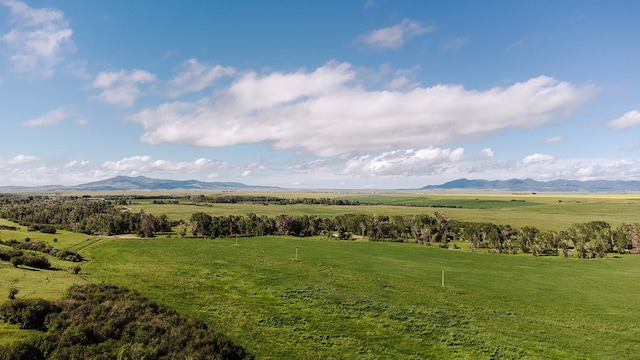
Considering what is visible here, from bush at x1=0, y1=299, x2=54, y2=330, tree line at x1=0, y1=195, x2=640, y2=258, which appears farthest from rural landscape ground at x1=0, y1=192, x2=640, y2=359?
tree line at x1=0, y1=195, x2=640, y2=258

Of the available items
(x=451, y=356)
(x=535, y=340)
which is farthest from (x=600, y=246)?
(x=451, y=356)

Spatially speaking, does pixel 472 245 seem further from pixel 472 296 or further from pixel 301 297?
pixel 301 297

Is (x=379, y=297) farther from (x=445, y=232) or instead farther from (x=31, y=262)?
(x=445, y=232)

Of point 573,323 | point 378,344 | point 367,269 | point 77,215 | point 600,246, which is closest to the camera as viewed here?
point 378,344

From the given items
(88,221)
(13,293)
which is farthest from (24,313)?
(88,221)

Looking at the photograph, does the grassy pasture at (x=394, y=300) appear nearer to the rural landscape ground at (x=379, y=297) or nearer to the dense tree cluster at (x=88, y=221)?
the rural landscape ground at (x=379, y=297)

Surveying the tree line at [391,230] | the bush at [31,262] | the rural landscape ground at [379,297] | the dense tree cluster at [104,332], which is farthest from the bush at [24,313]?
the tree line at [391,230]
